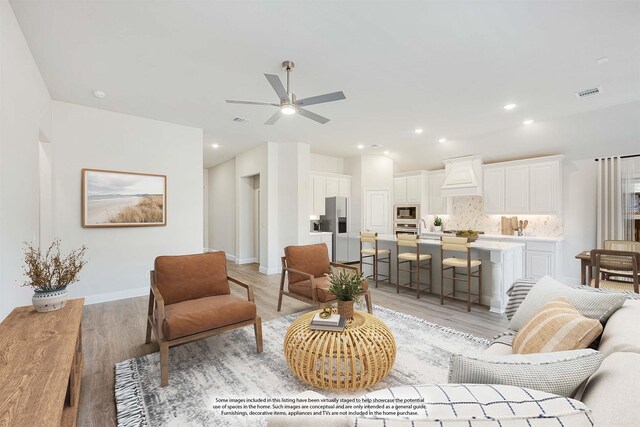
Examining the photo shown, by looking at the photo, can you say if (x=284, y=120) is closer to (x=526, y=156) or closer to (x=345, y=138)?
(x=345, y=138)

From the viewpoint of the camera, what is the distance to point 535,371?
919 millimetres

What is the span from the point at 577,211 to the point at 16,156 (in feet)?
24.5

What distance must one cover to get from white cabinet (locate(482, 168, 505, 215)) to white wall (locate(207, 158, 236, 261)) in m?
5.96

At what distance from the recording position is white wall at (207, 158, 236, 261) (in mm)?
7805

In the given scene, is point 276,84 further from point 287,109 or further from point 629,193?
point 629,193

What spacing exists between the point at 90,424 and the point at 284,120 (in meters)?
4.22

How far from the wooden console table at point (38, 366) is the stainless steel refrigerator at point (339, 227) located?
17.9ft

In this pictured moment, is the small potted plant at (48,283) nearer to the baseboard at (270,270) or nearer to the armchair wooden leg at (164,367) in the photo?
the armchair wooden leg at (164,367)

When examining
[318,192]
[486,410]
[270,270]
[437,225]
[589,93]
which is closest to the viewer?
[486,410]

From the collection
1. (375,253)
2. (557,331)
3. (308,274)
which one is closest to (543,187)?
(375,253)

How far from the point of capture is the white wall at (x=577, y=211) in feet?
16.2

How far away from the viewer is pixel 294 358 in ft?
6.90

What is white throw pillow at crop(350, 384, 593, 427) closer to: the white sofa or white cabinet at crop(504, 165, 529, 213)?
the white sofa

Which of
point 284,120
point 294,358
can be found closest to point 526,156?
point 284,120
